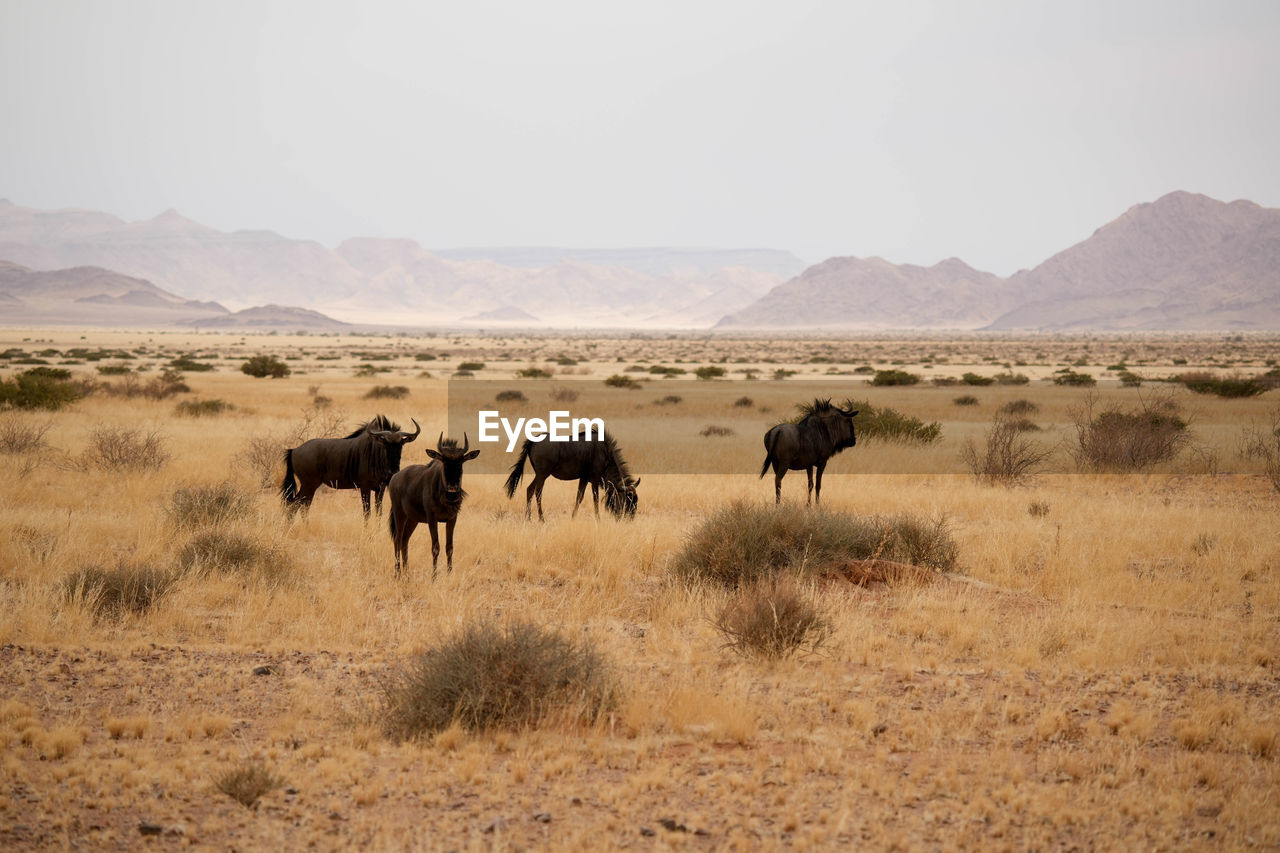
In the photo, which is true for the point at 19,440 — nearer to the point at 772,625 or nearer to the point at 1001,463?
the point at 772,625

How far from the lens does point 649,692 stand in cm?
728

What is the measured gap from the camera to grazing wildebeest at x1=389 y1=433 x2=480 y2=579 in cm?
955

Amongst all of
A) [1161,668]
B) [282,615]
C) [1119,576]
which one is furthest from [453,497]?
[1119,576]

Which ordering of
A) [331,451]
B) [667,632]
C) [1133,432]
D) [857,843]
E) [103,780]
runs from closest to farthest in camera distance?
[857,843]
[103,780]
[667,632]
[331,451]
[1133,432]

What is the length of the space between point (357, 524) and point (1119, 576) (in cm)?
910

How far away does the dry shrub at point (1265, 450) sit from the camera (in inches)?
682

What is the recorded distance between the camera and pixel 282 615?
30.7 feet

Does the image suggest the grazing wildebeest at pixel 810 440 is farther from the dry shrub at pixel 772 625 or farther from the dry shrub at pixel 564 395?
the dry shrub at pixel 564 395

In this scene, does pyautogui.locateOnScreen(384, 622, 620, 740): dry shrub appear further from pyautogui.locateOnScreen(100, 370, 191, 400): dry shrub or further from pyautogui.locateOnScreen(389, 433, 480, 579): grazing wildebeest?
pyautogui.locateOnScreen(100, 370, 191, 400): dry shrub

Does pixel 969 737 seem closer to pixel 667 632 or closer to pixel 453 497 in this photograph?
pixel 667 632

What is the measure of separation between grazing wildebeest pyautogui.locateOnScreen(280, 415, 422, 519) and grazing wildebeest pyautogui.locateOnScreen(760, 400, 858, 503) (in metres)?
5.51

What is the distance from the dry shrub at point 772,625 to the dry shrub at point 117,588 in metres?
5.20

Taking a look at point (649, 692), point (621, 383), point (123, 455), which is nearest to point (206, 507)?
point (123, 455)

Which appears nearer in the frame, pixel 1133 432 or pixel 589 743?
pixel 589 743
